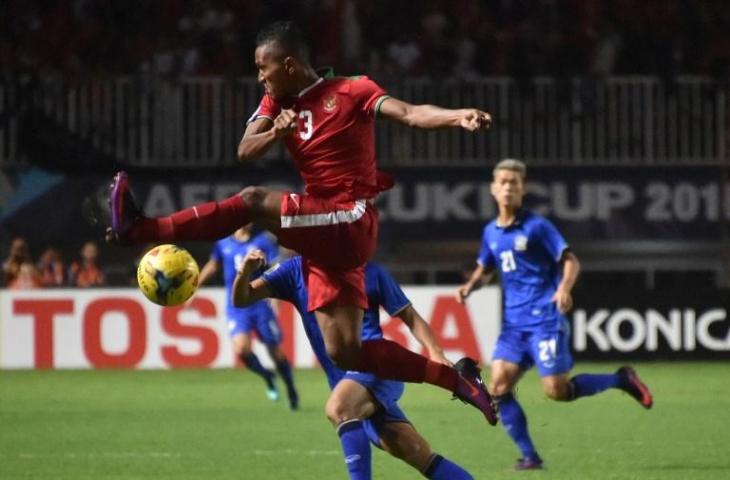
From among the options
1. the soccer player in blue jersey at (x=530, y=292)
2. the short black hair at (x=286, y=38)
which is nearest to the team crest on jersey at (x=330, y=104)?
the short black hair at (x=286, y=38)

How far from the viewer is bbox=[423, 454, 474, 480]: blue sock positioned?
7.50 meters

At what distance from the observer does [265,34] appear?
24.1 feet

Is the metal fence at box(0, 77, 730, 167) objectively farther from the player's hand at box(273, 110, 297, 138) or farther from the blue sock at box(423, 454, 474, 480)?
the player's hand at box(273, 110, 297, 138)

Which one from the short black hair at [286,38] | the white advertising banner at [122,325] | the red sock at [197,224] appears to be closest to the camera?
the red sock at [197,224]

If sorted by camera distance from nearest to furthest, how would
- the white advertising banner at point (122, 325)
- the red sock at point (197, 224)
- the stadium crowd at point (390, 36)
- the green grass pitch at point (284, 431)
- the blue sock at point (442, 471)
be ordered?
the red sock at point (197, 224)
the blue sock at point (442, 471)
the green grass pitch at point (284, 431)
the white advertising banner at point (122, 325)
the stadium crowd at point (390, 36)

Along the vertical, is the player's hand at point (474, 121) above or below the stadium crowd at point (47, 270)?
above

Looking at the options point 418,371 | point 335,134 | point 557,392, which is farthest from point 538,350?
point 335,134

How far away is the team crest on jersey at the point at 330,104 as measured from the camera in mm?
7379

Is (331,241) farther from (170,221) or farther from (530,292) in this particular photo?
(530,292)

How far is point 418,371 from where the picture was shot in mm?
7551

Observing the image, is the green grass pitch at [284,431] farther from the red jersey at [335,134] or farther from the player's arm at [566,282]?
the red jersey at [335,134]

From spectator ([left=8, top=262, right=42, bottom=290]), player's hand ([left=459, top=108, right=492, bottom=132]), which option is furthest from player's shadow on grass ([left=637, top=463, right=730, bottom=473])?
spectator ([left=8, top=262, right=42, bottom=290])

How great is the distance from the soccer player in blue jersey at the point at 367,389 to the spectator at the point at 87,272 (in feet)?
36.8

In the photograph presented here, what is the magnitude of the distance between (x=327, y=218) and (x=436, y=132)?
13165mm
